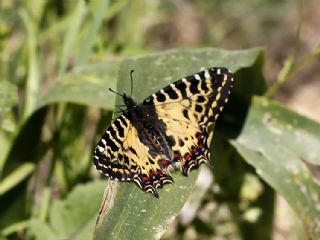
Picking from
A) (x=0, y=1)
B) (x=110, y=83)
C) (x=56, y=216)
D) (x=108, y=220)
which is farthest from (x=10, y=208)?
(x=0, y=1)

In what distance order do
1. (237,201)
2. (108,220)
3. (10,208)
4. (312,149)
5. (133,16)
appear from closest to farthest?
1. (108,220)
2. (312,149)
3. (10,208)
4. (237,201)
5. (133,16)

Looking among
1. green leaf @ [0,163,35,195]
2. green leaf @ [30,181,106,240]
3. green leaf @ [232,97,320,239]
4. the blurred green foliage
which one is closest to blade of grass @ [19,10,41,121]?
the blurred green foliage

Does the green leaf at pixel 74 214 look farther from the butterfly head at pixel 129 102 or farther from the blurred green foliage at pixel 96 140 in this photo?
the butterfly head at pixel 129 102

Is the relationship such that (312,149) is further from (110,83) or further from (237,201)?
(110,83)

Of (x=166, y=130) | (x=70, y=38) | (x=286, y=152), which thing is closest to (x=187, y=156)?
(x=166, y=130)

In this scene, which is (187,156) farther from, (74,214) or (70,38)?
(70,38)
